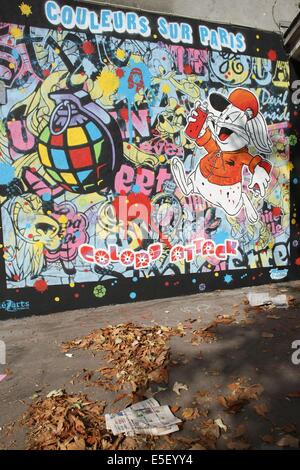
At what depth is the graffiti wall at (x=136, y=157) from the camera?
4.98 metres

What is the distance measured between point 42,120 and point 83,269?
2139 mm

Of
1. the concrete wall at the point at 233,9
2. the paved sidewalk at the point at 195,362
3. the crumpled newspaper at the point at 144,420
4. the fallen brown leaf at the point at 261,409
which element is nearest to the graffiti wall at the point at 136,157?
the concrete wall at the point at 233,9

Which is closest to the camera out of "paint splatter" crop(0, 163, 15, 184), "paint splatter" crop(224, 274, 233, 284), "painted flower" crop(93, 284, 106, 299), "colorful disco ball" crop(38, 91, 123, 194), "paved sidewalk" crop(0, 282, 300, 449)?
"paved sidewalk" crop(0, 282, 300, 449)

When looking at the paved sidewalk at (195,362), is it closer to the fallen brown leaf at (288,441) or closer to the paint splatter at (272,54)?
the fallen brown leaf at (288,441)

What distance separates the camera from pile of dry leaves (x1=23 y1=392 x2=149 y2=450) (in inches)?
99.0

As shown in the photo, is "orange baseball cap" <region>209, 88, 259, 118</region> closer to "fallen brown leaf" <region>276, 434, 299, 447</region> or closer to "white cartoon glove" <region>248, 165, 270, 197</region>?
"white cartoon glove" <region>248, 165, 270, 197</region>

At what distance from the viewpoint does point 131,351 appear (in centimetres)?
388

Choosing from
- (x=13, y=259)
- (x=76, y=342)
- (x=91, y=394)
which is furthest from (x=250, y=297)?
(x=13, y=259)

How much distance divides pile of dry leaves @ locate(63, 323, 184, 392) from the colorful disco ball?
2.09 metres

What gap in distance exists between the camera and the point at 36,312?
5164 mm

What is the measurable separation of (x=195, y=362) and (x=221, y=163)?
11.2ft

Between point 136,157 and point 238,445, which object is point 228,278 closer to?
point 136,157

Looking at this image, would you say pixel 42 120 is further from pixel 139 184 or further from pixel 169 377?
pixel 169 377

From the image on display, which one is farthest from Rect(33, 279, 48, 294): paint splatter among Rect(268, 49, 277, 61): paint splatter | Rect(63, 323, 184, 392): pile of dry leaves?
Rect(268, 49, 277, 61): paint splatter
